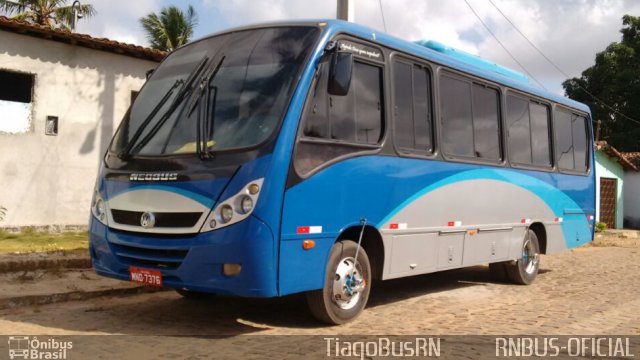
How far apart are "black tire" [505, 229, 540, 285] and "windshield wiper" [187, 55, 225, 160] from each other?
18.8ft

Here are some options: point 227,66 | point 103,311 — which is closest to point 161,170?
point 227,66

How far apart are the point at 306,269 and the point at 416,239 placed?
6.24ft

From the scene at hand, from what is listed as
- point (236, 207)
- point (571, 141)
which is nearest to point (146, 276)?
point (236, 207)

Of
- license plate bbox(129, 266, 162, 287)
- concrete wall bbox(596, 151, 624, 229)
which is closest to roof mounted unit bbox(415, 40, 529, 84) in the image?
license plate bbox(129, 266, 162, 287)

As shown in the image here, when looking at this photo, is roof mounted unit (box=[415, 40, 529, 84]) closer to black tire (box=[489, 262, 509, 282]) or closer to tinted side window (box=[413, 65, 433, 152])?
tinted side window (box=[413, 65, 433, 152])

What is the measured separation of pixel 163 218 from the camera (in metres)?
5.50

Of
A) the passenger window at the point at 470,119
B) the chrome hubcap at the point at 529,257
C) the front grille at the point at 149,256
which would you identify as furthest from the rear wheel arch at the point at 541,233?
the front grille at the point at 149,256

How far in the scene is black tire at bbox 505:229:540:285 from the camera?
950cm

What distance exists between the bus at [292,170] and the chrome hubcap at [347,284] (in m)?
0.02

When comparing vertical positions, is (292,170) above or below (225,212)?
above

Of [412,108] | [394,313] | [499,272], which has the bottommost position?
[394,313]

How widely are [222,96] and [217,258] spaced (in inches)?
59.8

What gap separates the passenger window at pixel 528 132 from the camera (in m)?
9.12

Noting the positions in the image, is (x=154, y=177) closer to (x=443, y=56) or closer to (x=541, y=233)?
(x=443, y=56)
